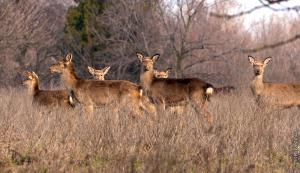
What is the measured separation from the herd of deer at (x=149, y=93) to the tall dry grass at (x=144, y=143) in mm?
4730

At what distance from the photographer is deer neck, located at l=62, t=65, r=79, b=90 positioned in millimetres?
18000

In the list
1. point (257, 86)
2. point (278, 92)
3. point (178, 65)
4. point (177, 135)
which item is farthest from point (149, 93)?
point (178, 65)

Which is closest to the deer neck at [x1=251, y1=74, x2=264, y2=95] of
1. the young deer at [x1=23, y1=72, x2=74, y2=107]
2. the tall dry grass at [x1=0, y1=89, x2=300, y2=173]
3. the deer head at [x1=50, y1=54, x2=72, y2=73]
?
the young deer at [x1=23, y1=72, x2=74, y2=107]

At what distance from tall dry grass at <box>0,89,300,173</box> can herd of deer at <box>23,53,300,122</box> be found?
186 inches

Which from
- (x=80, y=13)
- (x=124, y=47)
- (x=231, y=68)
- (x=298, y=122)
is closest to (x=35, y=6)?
(x=80, y=13)

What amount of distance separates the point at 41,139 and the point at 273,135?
354 centimetres

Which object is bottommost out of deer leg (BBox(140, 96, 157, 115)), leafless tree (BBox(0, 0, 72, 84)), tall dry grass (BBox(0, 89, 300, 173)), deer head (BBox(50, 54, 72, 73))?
tall dry grass (BBox(0, 89, 300, 173))

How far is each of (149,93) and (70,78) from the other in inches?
94.4

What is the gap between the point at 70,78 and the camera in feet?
59.9

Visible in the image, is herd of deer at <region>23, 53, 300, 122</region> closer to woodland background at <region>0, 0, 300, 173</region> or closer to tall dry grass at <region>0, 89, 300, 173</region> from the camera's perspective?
woodland background at <region>0, 0, 300, 173</region>

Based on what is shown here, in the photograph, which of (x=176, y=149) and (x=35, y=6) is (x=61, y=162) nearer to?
(x=176, y=149)

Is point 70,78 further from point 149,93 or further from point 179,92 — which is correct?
point 179,92

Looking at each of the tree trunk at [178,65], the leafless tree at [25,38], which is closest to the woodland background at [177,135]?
the tree trunk at [178,65]

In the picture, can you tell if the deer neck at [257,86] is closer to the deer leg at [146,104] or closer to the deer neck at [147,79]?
the deer neck at [147,79]
